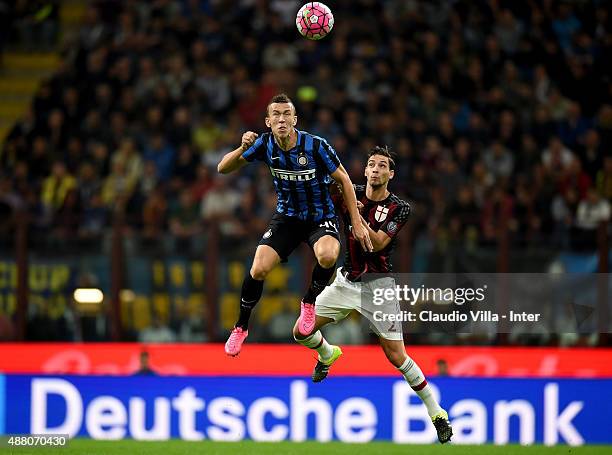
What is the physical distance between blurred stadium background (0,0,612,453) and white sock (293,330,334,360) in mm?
2399

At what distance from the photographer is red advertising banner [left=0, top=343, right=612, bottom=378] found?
13.8 meters

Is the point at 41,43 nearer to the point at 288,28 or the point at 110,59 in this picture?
the point at 110,59

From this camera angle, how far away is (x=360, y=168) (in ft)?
48.4

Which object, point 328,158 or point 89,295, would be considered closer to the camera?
point 328,158

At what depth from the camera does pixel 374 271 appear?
10188 mm

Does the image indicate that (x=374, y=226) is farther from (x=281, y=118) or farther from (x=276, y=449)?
(x=276, y=449)

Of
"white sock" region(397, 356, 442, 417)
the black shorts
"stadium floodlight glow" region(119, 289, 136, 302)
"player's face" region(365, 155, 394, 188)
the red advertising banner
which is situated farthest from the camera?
"stadium floodlight glow" region(119, 289, 136, 302)

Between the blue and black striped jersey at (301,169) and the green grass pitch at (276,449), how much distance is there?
8.39 feet

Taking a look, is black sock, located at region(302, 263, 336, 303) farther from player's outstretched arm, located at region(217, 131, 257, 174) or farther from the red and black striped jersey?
player's outstretched arm, located at region(217, 131, 257, 174)

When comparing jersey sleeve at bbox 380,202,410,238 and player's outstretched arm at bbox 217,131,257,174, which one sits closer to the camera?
player's outstretched arm at bbox 217,131,257,174

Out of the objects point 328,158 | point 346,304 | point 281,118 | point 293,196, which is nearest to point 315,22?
point 281,118

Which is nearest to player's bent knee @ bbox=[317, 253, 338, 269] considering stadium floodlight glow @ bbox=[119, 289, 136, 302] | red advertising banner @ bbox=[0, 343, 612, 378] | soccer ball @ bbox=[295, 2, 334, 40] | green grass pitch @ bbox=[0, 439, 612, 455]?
soccer ball @ bbox=[295, 2, 334, 40]

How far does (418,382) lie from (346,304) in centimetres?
88

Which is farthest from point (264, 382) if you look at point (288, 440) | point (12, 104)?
point (12, 104)
